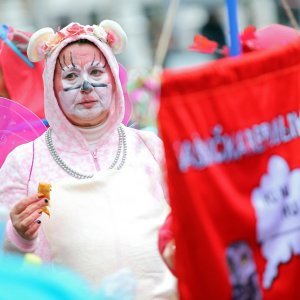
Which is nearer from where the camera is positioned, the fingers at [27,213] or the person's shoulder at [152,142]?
the fingers at [27,213]

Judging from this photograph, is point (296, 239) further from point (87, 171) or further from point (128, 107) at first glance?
point (128, 107)

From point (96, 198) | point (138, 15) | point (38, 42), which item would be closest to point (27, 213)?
point (96, 198)

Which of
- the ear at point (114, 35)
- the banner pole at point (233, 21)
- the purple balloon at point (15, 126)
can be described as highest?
the ear at point (114, 35)

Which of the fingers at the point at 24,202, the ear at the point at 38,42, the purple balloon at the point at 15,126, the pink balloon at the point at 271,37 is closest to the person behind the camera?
the pink balloon at the point at 271,37

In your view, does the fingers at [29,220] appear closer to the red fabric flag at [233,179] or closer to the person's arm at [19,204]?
the person's arm at [19,204]

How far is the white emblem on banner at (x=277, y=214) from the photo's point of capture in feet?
4.78

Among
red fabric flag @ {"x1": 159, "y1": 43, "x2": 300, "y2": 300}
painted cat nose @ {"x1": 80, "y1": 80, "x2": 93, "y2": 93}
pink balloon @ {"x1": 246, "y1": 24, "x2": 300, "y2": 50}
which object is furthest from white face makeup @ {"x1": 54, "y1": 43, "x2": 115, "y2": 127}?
red fabric flag @ {"x1": 159, "y1": 43, "x2": 300, "y2": 300}

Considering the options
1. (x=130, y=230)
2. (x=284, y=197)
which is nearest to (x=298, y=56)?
(x=284, y=197)

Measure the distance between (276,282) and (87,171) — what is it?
2.51 feet

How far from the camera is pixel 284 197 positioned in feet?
4.88

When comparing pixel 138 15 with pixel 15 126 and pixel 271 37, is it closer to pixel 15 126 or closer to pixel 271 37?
pixel 15 126

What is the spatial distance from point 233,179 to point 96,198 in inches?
24.7

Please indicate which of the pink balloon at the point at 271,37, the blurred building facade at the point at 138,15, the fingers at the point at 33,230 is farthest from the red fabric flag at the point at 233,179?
the blurred building facade at the point at 138,15

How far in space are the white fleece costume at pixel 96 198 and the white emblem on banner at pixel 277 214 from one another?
53 cm
